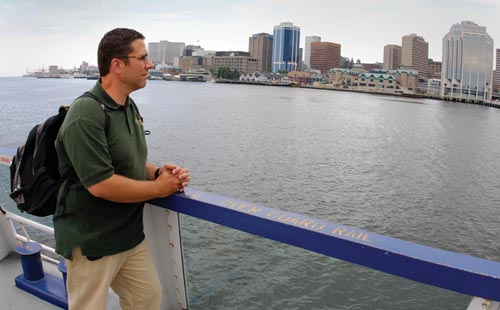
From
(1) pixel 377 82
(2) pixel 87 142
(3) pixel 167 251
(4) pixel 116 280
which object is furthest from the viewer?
(1) pixel 377 82

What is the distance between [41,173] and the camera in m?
2.01

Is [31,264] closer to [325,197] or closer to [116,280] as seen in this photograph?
[116,280]

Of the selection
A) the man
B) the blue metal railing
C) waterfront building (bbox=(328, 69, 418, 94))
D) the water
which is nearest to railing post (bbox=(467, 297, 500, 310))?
the blue metal railing

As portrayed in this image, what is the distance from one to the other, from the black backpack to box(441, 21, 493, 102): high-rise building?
509ft

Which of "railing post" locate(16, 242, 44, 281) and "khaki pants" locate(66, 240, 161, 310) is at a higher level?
"khaki pants" locate(66, 240, 161, 310)

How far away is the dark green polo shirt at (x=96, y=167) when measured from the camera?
1.81 m

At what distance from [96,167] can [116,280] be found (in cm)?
68

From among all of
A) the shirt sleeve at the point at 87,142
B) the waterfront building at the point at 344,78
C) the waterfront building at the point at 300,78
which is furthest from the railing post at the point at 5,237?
the waterfront building at the point at 300,78

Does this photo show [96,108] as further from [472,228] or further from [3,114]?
[3,114]

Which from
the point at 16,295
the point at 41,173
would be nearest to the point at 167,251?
the point at 41,173

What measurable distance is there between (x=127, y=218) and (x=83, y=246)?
0.21m

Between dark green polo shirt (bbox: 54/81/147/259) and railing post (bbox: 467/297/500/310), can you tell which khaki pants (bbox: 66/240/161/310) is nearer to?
dark green polo shirt (bbox: 54/81/147/259)

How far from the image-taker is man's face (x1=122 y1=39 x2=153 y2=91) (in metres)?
1.96

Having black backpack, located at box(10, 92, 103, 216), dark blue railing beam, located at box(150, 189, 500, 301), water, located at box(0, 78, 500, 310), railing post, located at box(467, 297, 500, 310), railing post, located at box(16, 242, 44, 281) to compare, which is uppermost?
black backpack, located at box(10, 92, 103, 216)
